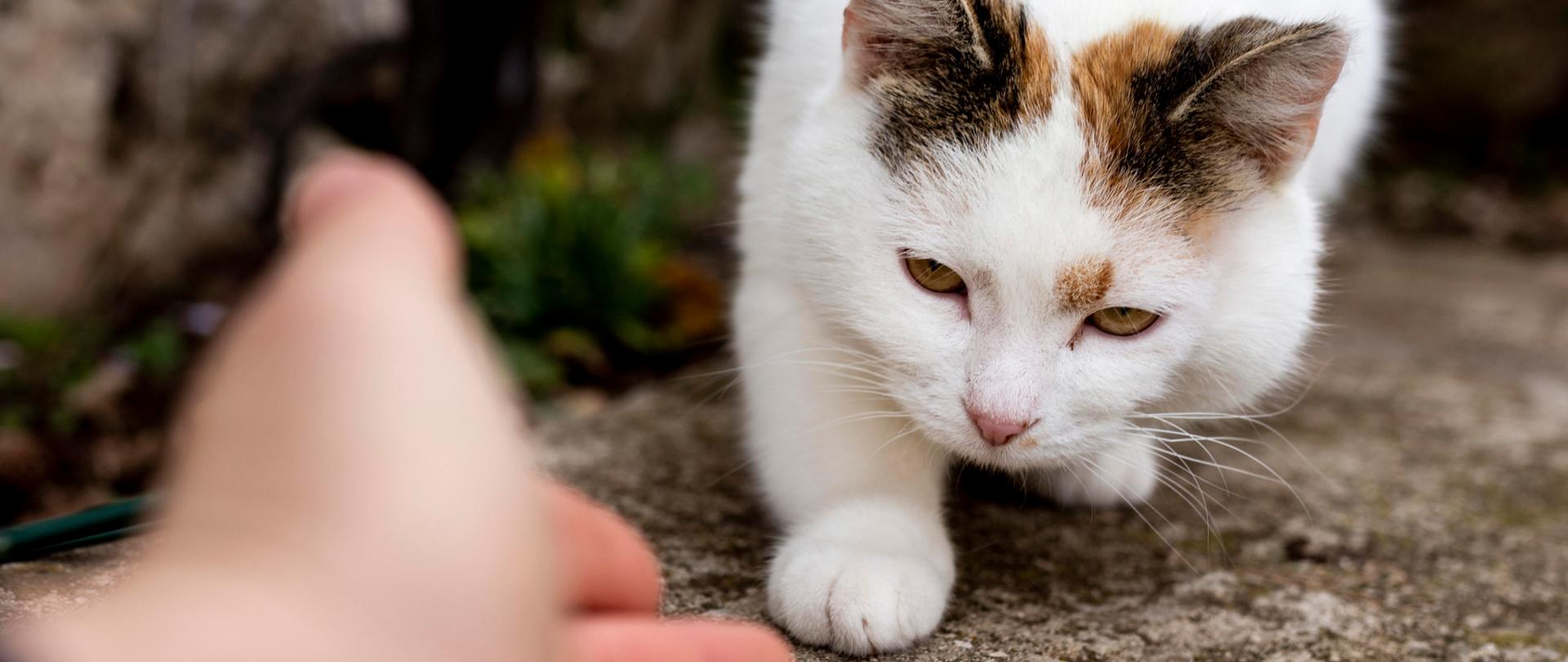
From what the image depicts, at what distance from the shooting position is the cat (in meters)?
1.43

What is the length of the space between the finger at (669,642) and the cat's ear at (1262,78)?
92 cm

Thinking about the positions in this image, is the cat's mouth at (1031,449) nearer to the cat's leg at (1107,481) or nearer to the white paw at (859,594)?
the white paw at (859,594)

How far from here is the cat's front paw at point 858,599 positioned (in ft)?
4.63

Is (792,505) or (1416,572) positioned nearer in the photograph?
(792,505)

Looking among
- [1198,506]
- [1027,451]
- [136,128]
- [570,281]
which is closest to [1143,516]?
[1198,506]

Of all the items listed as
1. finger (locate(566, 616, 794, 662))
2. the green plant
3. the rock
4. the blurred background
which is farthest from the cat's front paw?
the rock

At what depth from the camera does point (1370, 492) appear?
2.22m

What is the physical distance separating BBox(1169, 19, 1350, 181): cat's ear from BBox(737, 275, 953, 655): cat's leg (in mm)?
597

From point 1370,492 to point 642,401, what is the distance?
5.12 feet

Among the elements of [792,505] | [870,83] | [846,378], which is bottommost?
[792,505]

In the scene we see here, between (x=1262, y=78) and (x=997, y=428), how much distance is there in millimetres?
594

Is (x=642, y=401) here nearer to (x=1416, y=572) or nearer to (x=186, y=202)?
(x=1416, y=572)

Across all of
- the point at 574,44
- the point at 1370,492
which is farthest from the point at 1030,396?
the point at 574,44

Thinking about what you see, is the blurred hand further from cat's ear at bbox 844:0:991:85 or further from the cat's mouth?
cat's ear at bbox 844:0:991:85
